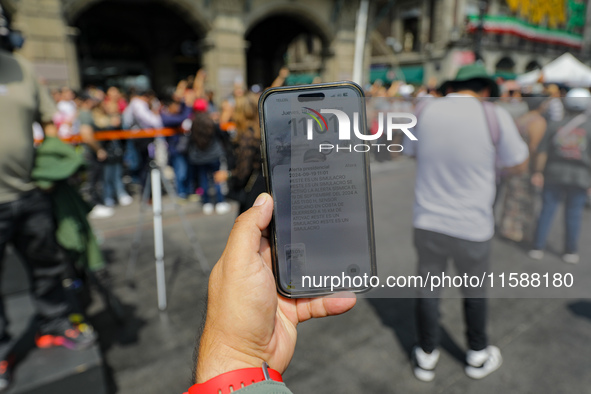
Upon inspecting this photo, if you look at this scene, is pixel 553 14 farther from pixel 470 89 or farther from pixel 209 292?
pixel 209 292

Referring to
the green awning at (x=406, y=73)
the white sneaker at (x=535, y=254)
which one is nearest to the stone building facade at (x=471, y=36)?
the green awning at (x=406, y=73)

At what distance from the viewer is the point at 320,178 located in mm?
939

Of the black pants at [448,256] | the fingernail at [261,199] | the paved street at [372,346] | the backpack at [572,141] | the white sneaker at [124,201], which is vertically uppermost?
the backpack at [572,141]

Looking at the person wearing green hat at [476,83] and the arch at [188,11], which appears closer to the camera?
the person wearing green hat at [476,83]

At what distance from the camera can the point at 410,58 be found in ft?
84.2

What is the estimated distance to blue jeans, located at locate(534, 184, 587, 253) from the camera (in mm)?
1278

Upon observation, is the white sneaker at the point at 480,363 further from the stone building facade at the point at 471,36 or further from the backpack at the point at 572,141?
the stone building facade at the point at 471,36

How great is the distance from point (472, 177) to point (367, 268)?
1.92 feet

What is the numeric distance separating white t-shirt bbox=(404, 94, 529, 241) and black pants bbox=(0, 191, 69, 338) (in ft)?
7.56

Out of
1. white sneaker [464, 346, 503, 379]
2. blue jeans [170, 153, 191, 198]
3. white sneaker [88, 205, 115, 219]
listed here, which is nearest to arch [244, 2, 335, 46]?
blue jeans [170, 153, 191, 198]

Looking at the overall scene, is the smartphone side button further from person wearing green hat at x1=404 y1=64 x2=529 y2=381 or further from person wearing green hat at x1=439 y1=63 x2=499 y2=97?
person wearing green hat at x1=439 y1=63 x2=499 y2=97

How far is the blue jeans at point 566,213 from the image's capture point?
128 centimetres

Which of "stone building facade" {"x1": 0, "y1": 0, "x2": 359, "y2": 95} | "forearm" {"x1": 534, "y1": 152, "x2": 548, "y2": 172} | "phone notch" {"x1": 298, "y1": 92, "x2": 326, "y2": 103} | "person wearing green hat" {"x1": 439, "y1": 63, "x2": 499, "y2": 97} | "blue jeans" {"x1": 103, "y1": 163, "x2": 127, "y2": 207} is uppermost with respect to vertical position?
"stone building facade" {"x1": 0, "y1": 0, "x2": 359, "y2": 95}

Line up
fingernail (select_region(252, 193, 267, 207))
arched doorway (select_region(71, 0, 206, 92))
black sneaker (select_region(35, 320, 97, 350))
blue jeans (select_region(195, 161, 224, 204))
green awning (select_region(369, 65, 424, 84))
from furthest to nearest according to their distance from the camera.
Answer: green awning (select_region(369, 65, 424, 84)) → arched doorway (select_region(71, 0, 206, 92)) → blue jeans (select_region(195, 161, 224, 204)) → black sneaker (select_region(35, 320, 97, 350)) → fingernail (select_region(252, 193, 267, 207))
